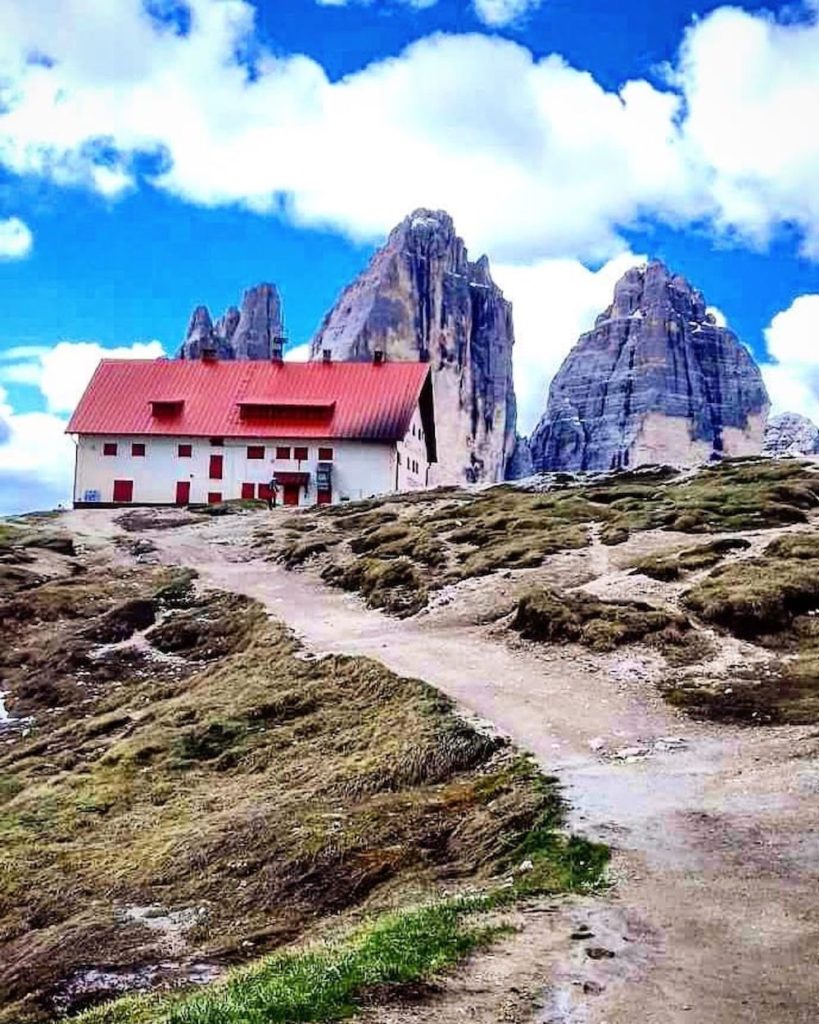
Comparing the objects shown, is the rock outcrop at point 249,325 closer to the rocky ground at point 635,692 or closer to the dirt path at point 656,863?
the rocky ground at point 635,692

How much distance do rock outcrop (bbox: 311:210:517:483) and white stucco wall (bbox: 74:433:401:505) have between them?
237 ft

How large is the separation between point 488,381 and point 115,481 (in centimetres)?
9711

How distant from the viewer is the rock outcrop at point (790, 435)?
16525 cm

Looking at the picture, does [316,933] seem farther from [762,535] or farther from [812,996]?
[762,535]

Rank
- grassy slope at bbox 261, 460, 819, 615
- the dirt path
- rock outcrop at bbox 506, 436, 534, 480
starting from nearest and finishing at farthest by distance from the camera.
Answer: the dirt path → grassy slope at bbox 261, 460, 819, 615 → rock outcrop at bbox 506, 436, 534, 480

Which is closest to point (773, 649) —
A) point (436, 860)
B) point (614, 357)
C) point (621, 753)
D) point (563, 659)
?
point (563, 659)

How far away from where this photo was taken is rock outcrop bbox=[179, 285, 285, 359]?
529ft

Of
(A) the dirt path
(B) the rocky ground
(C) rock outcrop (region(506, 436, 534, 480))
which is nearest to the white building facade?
(B) the rocky ground

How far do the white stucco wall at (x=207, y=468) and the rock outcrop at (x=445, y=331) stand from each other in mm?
72091

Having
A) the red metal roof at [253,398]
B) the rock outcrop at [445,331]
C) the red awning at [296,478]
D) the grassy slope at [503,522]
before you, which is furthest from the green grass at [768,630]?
the rock outcrop at [445,331]

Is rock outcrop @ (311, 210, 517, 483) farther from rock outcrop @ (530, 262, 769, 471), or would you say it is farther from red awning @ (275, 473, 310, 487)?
red awning @ (275, 473, 310, 487)

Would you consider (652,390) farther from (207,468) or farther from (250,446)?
(207,468)

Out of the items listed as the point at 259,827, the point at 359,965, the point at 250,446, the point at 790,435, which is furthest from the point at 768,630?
the point at 790,435

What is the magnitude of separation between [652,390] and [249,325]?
63.8 meters
